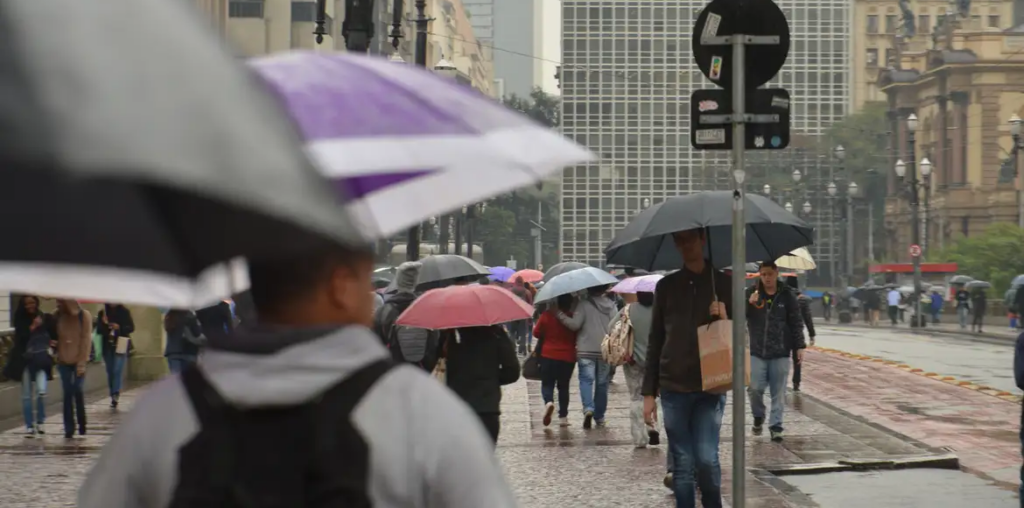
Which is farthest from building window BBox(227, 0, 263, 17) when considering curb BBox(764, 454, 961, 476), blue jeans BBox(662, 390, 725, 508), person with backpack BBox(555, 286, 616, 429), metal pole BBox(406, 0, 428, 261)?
blue jeans BBox(662, 390, 725, 508)

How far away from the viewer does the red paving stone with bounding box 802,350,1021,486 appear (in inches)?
561

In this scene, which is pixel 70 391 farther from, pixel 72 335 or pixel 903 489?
pixel 903 489

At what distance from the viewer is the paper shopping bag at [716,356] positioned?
830cm

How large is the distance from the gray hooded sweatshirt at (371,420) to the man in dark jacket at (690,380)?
6.10m

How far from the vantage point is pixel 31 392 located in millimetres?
16531

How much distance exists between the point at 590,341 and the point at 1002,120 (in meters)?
88.0

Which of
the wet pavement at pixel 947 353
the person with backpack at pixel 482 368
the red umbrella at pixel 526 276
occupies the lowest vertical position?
the wet pavement at pixel 947 353

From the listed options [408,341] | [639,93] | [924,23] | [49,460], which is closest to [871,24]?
[924,23]

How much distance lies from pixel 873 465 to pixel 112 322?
8.95 m

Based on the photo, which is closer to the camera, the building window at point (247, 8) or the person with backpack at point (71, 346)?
the person with backpack at point (71, 346)

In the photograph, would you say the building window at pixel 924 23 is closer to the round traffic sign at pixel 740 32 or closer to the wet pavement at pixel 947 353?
the wet pavement at pixel 947 353

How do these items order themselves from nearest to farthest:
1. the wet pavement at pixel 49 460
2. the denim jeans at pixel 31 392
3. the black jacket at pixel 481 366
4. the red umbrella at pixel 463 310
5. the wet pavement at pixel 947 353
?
A: the black jacket at pixel 481 366
the red umbrella at pixel 463 310
the wet pavement at pixel 49 460
the denim jeans at pixel 31 392
the wet pavement at pixel 947 353

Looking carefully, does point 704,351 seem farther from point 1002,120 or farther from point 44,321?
point 1002,120

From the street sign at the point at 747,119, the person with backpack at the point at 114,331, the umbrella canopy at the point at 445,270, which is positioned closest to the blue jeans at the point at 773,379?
the umbrella canopy at the point at 445,270
